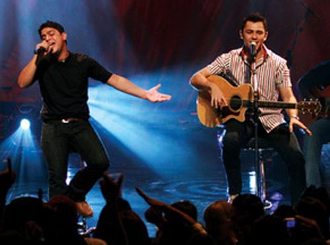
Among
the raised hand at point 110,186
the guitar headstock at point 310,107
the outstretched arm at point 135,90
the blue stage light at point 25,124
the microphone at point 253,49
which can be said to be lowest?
the blue stage light at point 25,124

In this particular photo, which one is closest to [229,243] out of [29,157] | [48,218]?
[48,218]

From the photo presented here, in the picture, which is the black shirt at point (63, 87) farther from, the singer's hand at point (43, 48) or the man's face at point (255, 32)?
the man's face at point (255, 32)

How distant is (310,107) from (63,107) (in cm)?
223

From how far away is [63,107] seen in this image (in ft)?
19.9

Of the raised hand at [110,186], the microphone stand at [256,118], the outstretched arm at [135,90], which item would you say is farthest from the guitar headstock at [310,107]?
the raised hand at [110,186]

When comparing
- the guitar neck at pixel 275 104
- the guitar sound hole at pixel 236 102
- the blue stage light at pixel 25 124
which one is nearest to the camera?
the guitar neck at pixel 275 104

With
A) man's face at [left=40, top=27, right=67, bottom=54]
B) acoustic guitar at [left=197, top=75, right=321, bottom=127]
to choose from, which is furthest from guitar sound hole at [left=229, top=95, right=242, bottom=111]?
man's face at [left=40, top=27, right=67, bottom=54]

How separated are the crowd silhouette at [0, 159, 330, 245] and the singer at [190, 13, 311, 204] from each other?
2341 millimetres

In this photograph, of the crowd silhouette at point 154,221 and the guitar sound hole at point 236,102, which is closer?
the crowd silhouette at point 154,221

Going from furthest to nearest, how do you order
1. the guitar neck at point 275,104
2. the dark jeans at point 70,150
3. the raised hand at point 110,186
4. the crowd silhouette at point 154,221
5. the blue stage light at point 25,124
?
the blue stage light at point 25,124 → the guitar neck at point 275,104 → the dark jeans at point 70,150 → the raised hand at point 110,186 → the crowd silhouette at point 154,221

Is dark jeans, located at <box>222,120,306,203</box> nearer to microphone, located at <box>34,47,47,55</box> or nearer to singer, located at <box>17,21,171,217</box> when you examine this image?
singer, located at <box>17,21,171,217</box>

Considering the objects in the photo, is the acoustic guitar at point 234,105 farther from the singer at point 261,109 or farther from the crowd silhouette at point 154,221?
the crowd silhouette at point 154,221

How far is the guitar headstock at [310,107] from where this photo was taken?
6.31m

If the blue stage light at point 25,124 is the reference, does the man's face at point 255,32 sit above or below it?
above
